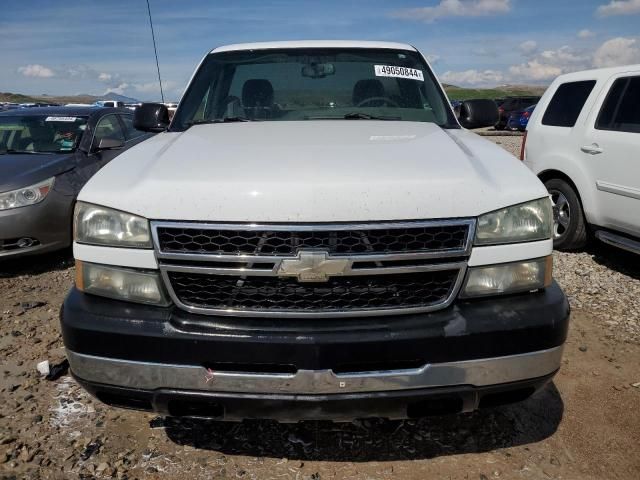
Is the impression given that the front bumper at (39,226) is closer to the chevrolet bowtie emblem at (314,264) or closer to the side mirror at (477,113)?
the side mirror at (477,113)

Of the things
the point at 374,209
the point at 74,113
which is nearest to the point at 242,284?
the point at 374,209

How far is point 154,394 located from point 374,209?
3.64ft

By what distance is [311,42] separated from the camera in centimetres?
395

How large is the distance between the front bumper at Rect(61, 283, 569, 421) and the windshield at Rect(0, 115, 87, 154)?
487 cm

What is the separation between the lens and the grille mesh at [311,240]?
2006 millimetres

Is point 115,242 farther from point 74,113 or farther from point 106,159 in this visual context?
point 74,113

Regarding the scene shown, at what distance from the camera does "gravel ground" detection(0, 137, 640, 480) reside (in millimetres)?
2484

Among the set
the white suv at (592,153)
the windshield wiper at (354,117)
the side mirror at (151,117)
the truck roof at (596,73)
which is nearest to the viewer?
the windshield wiper at (354,117)

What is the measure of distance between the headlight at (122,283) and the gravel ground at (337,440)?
35.7 inches

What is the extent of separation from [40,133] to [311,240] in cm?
576

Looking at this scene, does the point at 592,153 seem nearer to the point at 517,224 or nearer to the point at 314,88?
the point at 314,88

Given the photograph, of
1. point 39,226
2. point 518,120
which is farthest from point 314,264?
point 518,120

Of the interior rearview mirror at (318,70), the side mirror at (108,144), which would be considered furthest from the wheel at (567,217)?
the side mirror at (108,144)

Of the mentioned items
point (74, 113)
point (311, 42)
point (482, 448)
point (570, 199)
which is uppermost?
point (311, 42)
